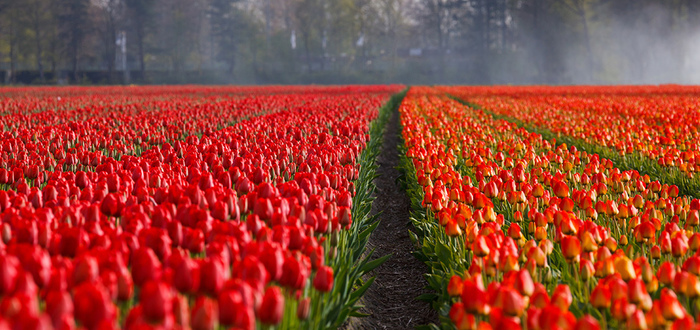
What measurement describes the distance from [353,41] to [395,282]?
224 ft

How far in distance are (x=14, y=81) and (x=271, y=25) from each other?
3266 cm

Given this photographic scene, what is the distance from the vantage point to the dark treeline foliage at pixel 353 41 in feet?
203

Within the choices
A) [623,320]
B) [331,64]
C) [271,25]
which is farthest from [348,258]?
[271,25]

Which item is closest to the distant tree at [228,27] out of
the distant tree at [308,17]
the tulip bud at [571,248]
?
the distant tree at [308,17]

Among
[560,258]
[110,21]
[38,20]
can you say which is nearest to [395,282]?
[560,258]

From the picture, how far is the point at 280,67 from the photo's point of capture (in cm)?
6756

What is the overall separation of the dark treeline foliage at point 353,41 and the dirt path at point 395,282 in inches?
2270

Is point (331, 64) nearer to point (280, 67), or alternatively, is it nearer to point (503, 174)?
point (280, 67)

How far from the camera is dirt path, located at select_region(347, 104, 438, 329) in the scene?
3.83 metres

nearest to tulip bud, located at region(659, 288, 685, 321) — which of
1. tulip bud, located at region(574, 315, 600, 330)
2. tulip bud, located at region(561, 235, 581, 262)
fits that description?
tulip bud, located at region(574, 315, 600, 330)

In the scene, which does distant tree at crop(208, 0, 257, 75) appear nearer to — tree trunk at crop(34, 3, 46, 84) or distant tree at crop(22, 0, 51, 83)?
distant tree at crop(22, 0, 51, 83)

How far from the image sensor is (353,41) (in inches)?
2795

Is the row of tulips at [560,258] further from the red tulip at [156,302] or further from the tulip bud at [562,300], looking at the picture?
the red tulip at [156,302]

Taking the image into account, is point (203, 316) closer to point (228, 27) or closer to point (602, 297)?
point (602, 297)
